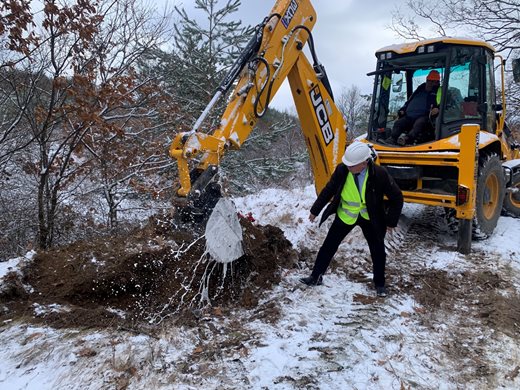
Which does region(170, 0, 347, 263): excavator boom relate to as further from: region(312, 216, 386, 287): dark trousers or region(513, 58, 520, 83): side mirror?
region(513, 58, 520, 83): side mirror

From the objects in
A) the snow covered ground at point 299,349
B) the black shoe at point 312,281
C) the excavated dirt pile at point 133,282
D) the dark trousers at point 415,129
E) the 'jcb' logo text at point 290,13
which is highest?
the 'jcb' logo text at point 290,13

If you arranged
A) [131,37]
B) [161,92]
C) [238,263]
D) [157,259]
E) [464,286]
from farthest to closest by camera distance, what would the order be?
1. [161,92]
2. [131,37]
3. [464,286]
4. [238,263]
5. [157,259]

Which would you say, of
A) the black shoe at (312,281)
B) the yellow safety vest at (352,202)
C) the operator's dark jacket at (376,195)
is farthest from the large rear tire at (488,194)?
the black shoe at (312,281)

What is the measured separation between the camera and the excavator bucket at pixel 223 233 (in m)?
3.94

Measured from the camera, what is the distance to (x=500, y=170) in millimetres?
6719

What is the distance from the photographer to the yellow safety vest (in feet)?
14.7

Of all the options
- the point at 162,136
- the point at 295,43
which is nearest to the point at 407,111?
the point at 295,43

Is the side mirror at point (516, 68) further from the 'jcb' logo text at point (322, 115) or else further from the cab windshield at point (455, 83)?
the 'jcb' logo text at point (322, 115)

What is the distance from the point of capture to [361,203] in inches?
176

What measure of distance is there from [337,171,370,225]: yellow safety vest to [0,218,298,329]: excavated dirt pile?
1094 millimetres

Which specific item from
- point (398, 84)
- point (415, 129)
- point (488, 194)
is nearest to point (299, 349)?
point (415, 129)

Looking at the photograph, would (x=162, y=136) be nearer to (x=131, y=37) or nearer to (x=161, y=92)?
(x=161, y=92)

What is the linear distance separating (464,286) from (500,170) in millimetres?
2895

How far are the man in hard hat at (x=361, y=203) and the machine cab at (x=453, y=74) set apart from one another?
236cm
